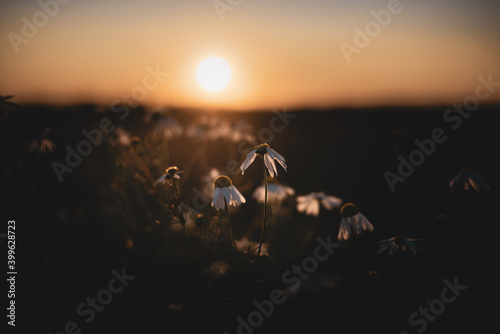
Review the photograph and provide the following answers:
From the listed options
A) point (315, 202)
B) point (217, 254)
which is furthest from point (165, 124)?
point (315, 202)

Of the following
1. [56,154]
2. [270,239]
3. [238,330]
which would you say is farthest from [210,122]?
[238,330]

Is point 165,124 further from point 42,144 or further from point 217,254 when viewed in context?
point 217,254

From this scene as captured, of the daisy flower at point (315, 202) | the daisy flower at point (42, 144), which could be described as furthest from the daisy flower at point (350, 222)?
the daisy flower at point (42, 144)

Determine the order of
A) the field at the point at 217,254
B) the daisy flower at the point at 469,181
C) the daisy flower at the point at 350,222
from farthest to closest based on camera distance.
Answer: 1. the daisy flower at the point at 469,181
2. the field at the point at 217,254
3. the daisy flower at the point at 350,222

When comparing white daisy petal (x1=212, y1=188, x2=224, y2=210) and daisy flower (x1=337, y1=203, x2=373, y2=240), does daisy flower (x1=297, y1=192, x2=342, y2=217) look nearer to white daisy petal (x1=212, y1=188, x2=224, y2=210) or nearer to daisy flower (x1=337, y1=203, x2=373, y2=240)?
daisy flower (x1=337, y1=203, x2=373, y2=240)

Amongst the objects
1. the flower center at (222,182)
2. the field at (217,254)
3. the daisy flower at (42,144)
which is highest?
the daisy flower at (42,144)

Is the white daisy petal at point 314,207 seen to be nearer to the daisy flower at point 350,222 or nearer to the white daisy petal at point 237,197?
the daisy flower at point 350,222

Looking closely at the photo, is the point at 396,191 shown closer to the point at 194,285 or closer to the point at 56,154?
the point at 194,285
